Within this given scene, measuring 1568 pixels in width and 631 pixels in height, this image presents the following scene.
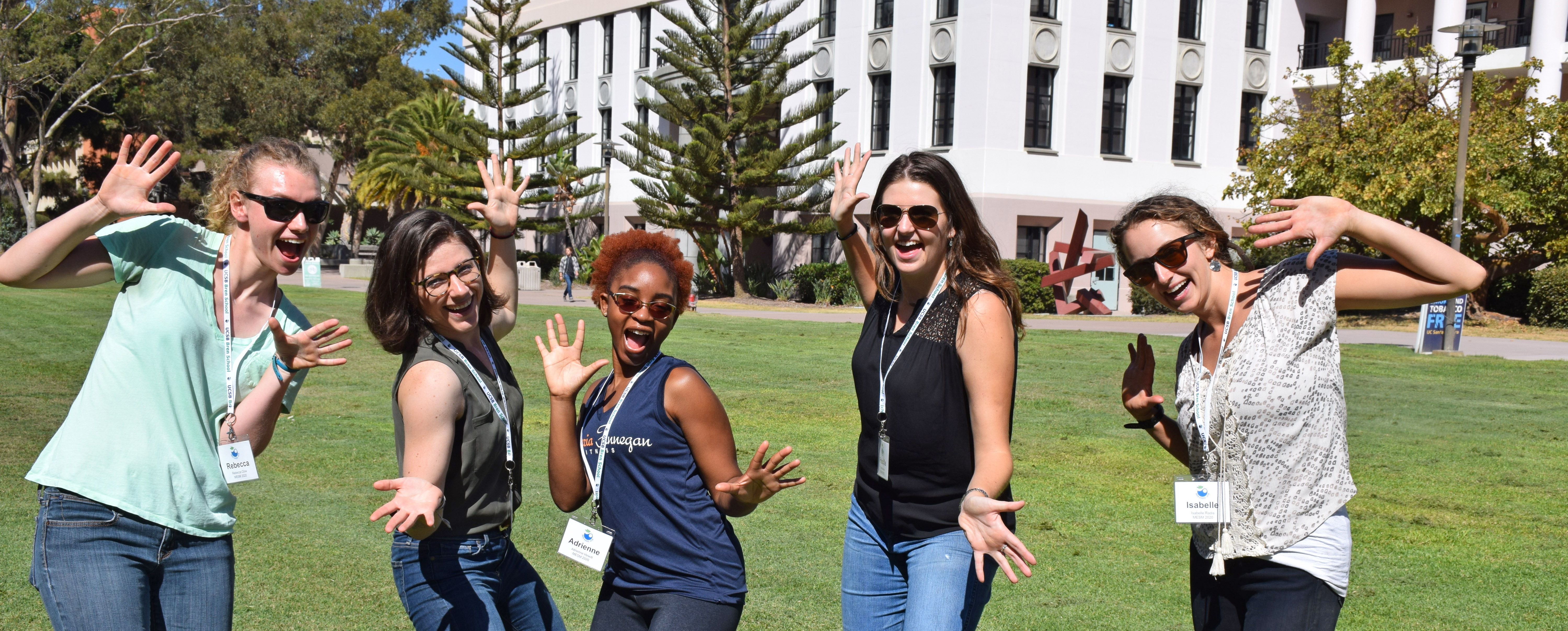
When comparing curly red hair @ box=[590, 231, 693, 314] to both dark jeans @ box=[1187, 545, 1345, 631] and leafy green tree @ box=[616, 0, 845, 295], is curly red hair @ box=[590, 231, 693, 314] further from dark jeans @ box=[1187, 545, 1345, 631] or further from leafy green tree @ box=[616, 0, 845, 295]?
leafy green tree @ box=[616, 0, 845, 295]

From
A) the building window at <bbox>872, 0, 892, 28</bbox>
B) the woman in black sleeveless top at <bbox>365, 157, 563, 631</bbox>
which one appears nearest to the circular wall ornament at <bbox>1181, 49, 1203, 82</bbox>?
the building window at <bbox>872, 0, 892, 28</bbox>

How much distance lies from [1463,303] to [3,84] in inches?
1795

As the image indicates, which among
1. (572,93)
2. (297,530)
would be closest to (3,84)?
(572,93)

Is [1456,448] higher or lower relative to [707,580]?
lower

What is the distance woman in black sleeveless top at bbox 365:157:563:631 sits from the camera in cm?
268

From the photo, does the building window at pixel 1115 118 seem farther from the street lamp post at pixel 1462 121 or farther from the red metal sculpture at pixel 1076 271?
the street lamp post at pixel 1462 121

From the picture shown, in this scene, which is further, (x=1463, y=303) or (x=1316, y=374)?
(x=1463, y=303)

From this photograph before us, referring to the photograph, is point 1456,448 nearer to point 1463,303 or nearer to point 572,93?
point 1463,303

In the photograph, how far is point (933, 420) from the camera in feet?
9.36

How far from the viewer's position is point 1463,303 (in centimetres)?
1817

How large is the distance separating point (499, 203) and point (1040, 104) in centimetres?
2776

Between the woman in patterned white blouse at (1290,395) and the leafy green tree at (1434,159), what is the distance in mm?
21945

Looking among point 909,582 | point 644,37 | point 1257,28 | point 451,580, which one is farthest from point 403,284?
point 644,37

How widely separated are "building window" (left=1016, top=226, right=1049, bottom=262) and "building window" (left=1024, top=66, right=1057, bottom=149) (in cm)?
218
